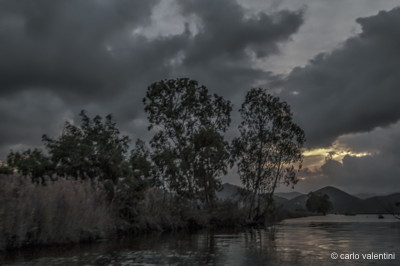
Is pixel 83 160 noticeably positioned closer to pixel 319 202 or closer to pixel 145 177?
pixel 145 177

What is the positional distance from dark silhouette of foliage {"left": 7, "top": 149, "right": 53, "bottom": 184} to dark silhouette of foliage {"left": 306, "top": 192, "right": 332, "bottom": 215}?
144 m

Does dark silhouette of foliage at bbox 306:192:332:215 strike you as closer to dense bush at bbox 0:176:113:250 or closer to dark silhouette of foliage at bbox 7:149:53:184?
dark silhouette of foliage at bbox 7:149:53:184

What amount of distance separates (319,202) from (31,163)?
149219 mm

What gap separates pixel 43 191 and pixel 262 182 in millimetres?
33938

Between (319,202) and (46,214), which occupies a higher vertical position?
(319,202)

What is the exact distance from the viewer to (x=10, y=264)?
32.2ft

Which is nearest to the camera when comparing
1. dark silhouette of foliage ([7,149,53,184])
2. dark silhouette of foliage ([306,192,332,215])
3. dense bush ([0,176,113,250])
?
dense bush ([0,176,113,250])

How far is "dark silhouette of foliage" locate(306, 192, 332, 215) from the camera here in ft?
516

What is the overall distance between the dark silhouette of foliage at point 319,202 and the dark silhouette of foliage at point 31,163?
143546 millimetres

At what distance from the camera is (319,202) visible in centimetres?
15750

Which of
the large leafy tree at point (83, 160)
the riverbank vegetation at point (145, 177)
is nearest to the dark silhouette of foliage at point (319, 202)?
the riverbank vegetation at point (145, 177)

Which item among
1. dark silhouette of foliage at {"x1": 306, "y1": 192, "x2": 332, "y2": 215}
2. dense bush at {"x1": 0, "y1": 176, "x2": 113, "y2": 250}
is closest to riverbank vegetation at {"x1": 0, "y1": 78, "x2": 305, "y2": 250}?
dense bush at {"x1": 0, "y1": 176, "x2": 113, "y2": 250}

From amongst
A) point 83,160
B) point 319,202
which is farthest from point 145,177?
point 319,202

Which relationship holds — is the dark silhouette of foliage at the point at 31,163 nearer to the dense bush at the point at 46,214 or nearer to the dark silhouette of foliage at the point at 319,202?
the dense bush at the point at 46,214
